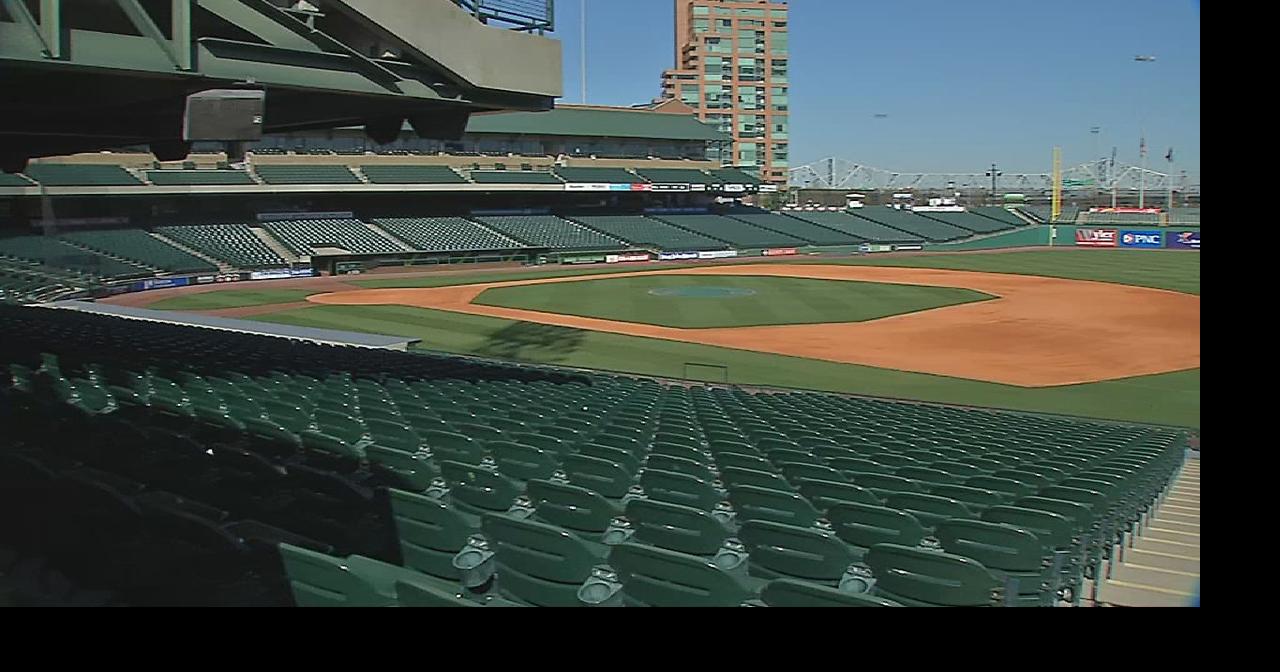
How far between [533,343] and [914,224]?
204ft

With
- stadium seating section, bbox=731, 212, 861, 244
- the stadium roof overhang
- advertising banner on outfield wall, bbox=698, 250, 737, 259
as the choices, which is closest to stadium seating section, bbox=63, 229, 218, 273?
advertising banner on outfield wall, bbox=698, 250, 737, 259

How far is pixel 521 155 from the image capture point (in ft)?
245

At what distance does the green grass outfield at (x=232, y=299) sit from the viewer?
38281mm

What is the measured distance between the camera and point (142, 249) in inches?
1919

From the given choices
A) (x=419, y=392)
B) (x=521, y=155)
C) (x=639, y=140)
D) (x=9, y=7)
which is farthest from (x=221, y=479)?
(x=639, y=140)

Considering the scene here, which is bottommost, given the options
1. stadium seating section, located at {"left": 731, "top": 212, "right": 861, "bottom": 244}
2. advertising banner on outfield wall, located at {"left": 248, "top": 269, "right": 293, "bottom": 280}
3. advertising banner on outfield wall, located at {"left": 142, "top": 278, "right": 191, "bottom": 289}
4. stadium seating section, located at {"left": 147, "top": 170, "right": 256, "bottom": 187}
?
advertising banner on outfield wall, located at {"left": 142, "top": 278, "right": 191, "bottom": 289}

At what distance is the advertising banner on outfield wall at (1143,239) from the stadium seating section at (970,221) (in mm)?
11730

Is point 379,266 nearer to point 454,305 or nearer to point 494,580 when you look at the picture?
point 454,305

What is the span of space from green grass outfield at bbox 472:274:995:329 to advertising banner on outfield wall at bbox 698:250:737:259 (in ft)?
50.3

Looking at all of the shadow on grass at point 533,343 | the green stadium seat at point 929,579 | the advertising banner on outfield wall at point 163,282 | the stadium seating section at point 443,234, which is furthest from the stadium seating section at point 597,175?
the green stadium seat at point 929,579

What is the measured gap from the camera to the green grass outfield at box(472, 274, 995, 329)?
3553 cm

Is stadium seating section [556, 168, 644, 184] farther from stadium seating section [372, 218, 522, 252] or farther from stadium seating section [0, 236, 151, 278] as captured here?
stadium seating section [0, 236, 151, 278]

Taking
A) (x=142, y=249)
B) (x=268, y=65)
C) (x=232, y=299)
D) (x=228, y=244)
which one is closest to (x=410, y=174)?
(x=228, y=244)
